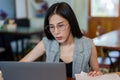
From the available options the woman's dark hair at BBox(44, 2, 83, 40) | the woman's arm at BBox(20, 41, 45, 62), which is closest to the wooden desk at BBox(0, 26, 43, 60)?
the woman's arm at BBox(20, 41, 45, 62)

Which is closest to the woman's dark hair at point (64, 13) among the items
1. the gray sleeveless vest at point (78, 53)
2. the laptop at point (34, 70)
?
the gray sleeveless vest at point (78, 53)

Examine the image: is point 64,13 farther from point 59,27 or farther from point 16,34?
point 16,34

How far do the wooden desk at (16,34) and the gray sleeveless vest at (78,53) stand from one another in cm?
246

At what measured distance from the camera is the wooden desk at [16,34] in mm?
4102

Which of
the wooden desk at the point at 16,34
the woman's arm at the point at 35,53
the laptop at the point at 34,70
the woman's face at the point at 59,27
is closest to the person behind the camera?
the laptop at the point at 34,70

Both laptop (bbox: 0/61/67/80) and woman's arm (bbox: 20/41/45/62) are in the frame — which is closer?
laptop (bbox: 0/61/67/80)

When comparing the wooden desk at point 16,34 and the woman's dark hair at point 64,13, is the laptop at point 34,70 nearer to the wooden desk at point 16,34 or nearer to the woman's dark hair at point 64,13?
the woman's dark hair at point 64,13

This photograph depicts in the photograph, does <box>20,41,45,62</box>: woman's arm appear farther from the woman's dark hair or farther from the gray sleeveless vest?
the woman's dark hair

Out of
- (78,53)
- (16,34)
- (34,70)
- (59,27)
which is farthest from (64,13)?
(16,34)

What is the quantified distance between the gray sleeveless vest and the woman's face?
0.15 meters

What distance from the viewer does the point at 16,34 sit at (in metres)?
4.15

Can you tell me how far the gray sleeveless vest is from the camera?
1567 millimetres

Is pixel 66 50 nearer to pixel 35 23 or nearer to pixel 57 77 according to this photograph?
pixel 57 77

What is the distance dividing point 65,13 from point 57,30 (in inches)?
5.2
